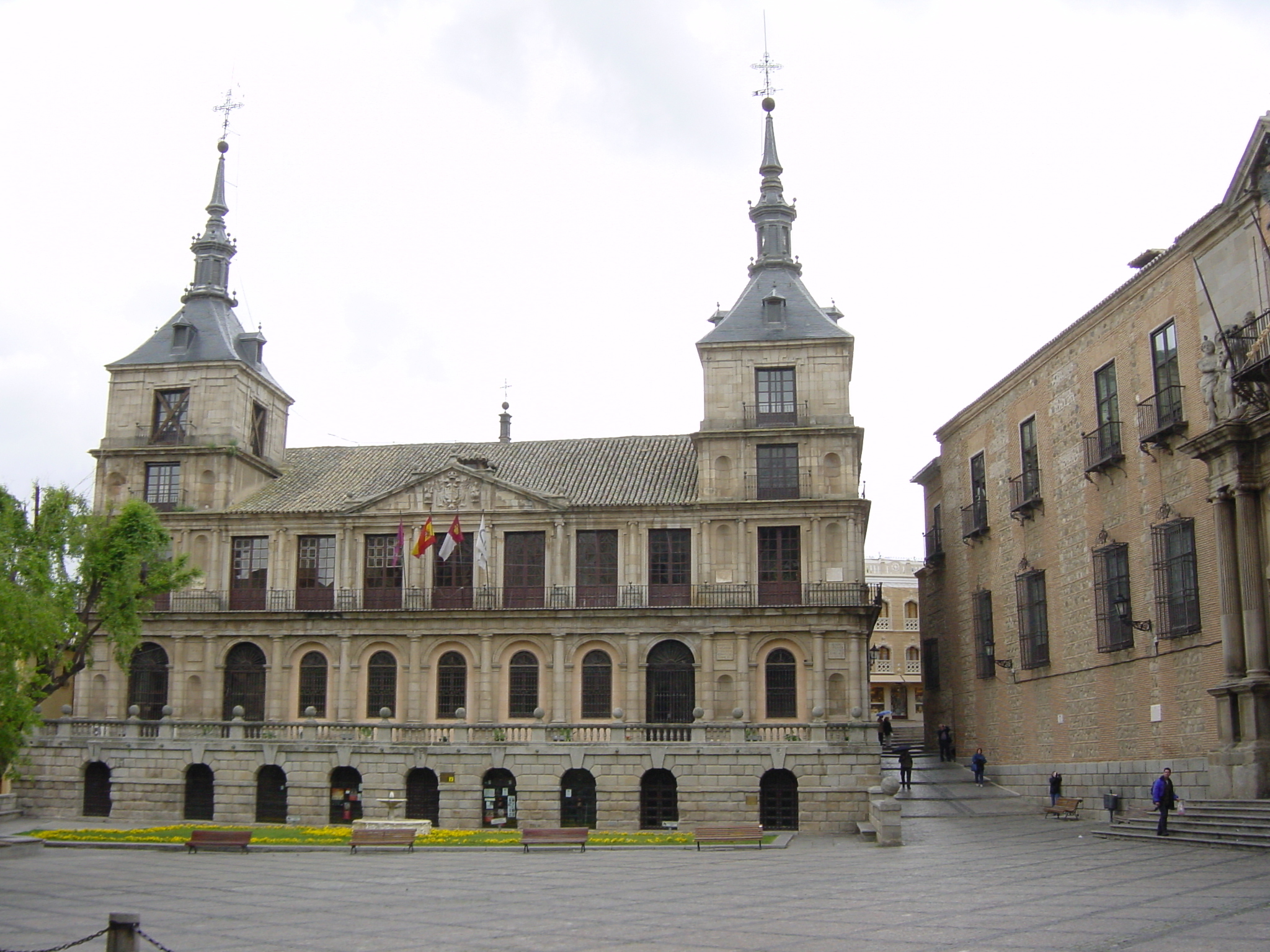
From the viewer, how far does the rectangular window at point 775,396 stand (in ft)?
143

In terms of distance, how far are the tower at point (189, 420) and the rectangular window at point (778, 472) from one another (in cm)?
1939

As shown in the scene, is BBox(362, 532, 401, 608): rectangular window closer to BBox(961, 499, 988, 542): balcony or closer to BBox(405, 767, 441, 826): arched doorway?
BBox(405, 767, 441, 826): arched doorway

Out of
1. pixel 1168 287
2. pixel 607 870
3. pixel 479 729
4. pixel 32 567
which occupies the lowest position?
pixel 607 870

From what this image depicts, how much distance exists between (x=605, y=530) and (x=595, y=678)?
198 inches

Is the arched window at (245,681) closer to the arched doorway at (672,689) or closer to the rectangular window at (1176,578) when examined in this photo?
the arched doorway at (672,689)

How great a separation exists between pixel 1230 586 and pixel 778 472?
1859cm

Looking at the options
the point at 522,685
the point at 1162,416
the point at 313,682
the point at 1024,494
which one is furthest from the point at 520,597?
the point at 1162,416

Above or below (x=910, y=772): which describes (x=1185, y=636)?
above

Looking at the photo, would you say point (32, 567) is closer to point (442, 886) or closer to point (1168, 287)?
point (442, 886)

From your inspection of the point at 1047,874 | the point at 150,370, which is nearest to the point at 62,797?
the point at 150,370

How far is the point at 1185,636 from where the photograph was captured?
28.7 meters

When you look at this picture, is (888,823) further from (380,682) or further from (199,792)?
(199,792)

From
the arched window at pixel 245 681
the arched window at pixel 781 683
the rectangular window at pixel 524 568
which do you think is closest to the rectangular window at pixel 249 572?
the arched window at pixel 245 681

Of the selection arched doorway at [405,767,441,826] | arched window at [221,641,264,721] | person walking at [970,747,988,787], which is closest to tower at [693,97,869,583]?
person walking at [970,747,988,787]
